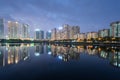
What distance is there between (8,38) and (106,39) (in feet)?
331

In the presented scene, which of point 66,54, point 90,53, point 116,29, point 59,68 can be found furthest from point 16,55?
point 116,29

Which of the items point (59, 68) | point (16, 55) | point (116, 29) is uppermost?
point (116, 29)

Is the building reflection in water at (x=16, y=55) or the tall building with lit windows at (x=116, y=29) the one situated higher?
the tall building with lit windows at (x=116, y=29)

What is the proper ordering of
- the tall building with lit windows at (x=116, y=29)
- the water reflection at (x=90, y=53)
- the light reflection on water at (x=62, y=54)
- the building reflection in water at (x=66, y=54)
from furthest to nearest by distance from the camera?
the tall building with lit windows at (x=116, y=29), the building reflection in water at (x=66, y=54), the water reflection at (x=90, y=53), the light reflection on water at (x=62, y=54)

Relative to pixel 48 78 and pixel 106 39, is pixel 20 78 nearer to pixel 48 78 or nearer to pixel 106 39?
pixel 48 78

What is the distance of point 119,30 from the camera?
146375 mm

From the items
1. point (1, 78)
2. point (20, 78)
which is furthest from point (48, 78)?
point (1, 78)

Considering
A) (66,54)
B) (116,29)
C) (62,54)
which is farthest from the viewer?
(116,29)

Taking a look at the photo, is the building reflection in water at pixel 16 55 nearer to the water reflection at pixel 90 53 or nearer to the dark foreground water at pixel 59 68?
the dark foreground water at pixel 59 68

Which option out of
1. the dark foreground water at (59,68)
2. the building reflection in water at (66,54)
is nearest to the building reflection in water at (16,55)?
the dark foreground water at (59,68)

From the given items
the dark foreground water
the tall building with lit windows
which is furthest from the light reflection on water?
the tall building with lit windows

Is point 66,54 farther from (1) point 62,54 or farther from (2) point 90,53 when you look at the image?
(2) point 90,53

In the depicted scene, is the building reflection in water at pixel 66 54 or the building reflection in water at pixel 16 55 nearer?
the building reflection in water at pixel 16 55

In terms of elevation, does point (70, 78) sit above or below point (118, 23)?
below
